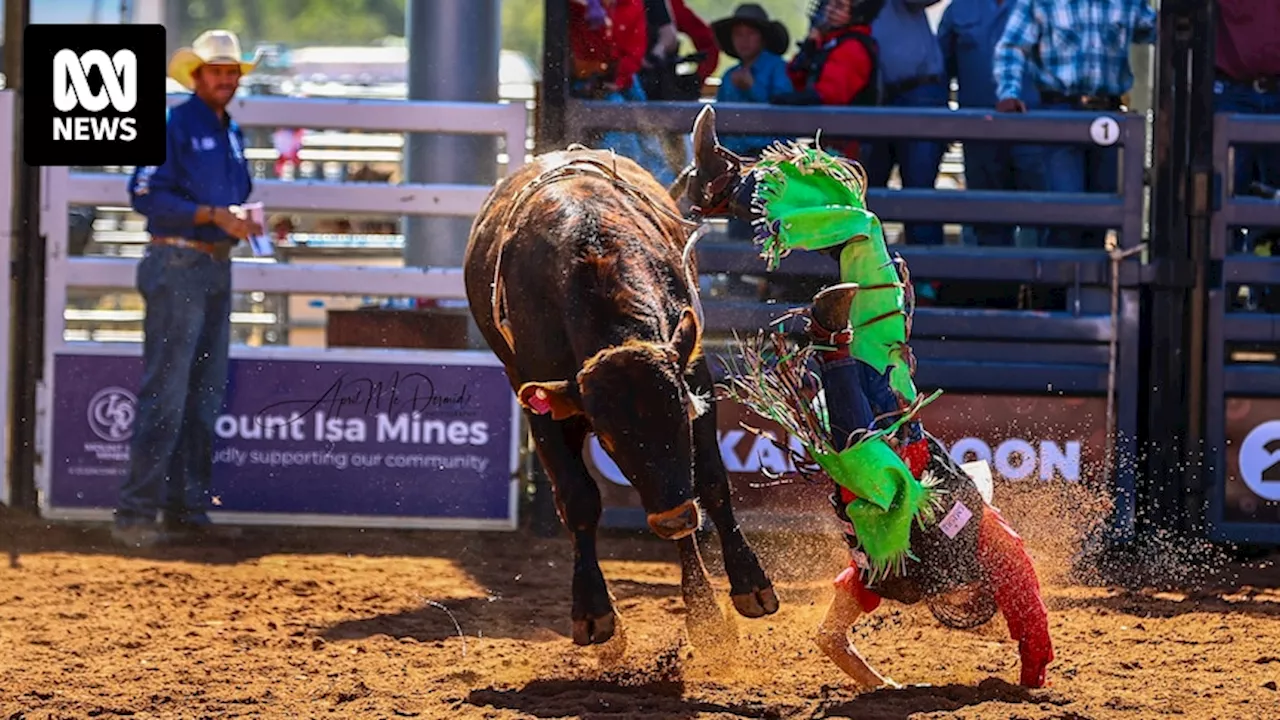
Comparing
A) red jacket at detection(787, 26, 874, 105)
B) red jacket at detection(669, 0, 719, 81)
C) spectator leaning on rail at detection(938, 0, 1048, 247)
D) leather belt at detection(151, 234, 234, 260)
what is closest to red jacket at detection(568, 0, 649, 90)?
red jacket at detection(669, 0, 719, 81)

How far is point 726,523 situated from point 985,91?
3.72 meters

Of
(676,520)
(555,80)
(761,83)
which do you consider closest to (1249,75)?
(761,83)

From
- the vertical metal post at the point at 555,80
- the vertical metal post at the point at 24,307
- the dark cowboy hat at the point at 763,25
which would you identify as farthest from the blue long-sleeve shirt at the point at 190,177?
the dark cowboy hat at the point at 763,25

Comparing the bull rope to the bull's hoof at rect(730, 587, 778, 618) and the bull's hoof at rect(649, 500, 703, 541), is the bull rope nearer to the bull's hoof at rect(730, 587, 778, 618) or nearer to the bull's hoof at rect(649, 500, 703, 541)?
the bull's hoof at rect(730, 587, 778, 618)

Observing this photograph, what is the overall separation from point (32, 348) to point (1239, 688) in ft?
19.2

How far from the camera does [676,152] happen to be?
814 cm

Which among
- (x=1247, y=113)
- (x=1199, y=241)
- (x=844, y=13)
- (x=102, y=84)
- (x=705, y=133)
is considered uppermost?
(x=844, y=13)

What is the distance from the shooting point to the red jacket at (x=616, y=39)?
8031mm

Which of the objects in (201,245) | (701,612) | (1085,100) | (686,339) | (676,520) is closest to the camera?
(676,520)

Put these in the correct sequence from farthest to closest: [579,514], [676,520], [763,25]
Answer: [763,25] → [579,514] → [676,520]

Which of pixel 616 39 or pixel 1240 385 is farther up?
pixel 616 39

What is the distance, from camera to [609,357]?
16.0ft

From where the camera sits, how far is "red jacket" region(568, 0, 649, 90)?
8.03 meters

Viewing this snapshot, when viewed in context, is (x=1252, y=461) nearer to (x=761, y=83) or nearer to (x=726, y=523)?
(x=761, y=83)
